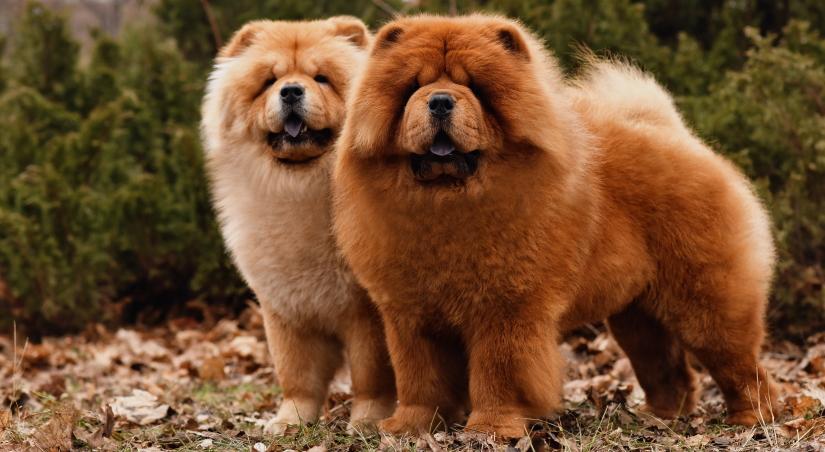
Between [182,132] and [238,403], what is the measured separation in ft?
8.74

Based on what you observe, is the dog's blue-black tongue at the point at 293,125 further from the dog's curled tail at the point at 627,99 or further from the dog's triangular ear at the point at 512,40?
the dog's curled tail at the point at 627,99

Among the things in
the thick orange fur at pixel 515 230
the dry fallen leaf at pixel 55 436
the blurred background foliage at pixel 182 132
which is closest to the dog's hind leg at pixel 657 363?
the thick orange fur at pixel 515 230

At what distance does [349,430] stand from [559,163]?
1526 millimetres

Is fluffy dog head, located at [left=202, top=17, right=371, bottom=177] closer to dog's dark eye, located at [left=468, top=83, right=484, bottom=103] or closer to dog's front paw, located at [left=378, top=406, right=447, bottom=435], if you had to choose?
dog's dark eye, located at [left=468, top=83, right=484, bottom=103]

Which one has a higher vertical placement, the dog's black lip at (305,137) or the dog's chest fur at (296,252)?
the dog's black lip at (305,137)

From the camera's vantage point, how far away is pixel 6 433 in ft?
10.6

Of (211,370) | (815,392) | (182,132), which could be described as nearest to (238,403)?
(211,370)

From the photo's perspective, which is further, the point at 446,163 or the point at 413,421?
the point at 413,421

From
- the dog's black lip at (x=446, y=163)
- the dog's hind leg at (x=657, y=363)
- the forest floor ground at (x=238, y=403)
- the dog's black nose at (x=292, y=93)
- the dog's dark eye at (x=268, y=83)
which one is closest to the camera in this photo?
→ the dog's black lip at (x=446, y=163)

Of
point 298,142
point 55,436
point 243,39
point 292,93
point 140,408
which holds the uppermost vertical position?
point 243,39

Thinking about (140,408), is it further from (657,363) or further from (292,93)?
(657,363)

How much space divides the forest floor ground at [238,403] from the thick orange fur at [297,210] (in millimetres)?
289

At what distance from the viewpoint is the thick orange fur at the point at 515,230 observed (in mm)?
2881

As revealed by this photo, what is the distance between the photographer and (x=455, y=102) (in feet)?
8.91
